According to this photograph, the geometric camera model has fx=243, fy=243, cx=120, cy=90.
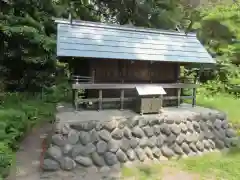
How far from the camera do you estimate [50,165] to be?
6.53 meters

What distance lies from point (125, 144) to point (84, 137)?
4.33ft

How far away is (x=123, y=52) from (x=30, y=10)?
997 centimetres

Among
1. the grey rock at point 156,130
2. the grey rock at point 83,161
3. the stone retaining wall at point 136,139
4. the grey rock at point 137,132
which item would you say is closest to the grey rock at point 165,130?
the stone retaining wall at point 136,139

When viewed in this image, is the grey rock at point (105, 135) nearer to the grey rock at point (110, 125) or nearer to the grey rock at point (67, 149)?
the grey rock at point (110, 125)

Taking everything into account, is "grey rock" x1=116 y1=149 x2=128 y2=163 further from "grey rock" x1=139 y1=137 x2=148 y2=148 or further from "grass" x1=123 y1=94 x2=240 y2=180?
"grey rock" x1=139 y1=137 x2=148 y2=148

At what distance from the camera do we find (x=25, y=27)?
1359 cm

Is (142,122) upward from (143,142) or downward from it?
upward

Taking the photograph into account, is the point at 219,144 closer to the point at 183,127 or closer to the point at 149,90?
the point at 183,127

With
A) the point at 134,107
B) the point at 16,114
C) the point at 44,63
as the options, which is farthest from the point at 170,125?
the point at 44,63

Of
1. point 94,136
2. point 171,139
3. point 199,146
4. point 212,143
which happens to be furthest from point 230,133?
point 94,136

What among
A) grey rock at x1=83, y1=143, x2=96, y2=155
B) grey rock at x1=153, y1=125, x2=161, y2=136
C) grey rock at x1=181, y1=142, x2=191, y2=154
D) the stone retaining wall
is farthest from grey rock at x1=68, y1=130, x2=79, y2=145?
grey rock at x1=181, y1=142, x2=191, y2=154

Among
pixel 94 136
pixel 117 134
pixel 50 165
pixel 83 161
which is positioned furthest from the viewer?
pixel 117 134

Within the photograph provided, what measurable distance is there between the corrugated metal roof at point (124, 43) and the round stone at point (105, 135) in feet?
8.12

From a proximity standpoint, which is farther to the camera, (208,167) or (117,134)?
(117,134)
